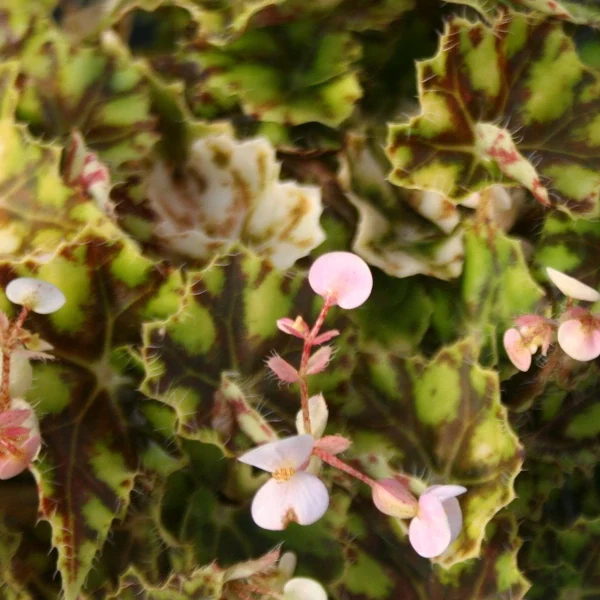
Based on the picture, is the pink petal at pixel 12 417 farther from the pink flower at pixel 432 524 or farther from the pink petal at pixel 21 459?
the pink flower at pixel 432 524

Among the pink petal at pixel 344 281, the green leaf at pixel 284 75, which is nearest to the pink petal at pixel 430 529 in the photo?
the pink petal at pixel 344 281

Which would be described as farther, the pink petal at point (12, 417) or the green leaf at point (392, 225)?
the green leaf at point (392, 225)

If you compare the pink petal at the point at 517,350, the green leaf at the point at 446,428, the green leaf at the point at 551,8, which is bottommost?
the green leaf at the point at 446,428

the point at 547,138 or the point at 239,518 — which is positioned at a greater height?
the point at 547,138

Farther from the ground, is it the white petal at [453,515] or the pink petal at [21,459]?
the pink petal at [21,459]

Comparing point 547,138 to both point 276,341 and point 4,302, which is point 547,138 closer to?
point 276,341

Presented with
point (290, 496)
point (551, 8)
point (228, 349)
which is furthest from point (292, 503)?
point (551, 8)

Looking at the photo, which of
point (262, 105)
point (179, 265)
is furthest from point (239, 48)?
point (179, 265)
